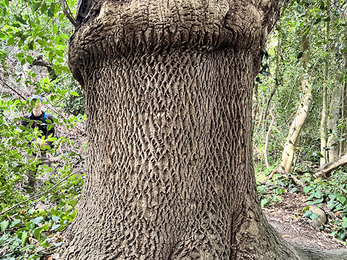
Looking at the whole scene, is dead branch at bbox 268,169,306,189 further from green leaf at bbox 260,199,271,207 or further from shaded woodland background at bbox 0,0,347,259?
green leaf at bbox 260,199,271,207

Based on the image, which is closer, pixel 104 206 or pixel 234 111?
pixel 104 206

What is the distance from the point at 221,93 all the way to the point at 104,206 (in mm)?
1108

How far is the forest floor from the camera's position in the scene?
3.43 m

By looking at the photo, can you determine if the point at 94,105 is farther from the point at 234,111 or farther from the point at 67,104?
the point at 67,104

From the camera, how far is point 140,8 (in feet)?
5.09

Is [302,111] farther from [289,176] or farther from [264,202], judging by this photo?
[264,202]

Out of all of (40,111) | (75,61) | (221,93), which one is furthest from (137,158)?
(40,111)

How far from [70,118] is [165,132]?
70.4 inches

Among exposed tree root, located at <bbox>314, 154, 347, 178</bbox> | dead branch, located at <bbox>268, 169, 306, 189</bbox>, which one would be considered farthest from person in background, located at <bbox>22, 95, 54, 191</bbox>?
exposed tree root, located at <bbox>314, 154, 347, 178</bbox>

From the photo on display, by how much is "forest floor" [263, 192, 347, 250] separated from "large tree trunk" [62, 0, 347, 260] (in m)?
1.98

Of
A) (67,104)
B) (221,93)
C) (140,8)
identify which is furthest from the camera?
(67,104)

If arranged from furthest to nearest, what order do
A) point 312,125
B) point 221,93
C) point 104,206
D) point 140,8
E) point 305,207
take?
point 312,125
point 305,207
point 221,93
point 104,206
point 140,8

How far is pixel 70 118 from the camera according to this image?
9.79 ft

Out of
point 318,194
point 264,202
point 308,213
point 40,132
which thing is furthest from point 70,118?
point 318,194
